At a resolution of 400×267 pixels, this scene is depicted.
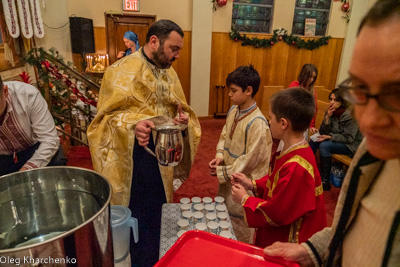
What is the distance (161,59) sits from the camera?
75.1 inches

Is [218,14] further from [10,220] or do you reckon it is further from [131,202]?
[10,220]

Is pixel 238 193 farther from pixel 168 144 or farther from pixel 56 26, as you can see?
pixel 56 26

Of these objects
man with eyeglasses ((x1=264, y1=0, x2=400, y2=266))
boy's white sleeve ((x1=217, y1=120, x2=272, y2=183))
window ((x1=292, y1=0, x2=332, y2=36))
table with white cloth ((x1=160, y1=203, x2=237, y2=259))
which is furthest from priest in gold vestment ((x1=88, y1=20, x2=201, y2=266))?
window ((x1=292, y1=0, x2=332, y2=36))

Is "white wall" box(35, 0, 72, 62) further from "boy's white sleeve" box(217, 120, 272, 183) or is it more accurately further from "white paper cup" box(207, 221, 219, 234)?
"white paper cup" box(207, 221, 219, 234)

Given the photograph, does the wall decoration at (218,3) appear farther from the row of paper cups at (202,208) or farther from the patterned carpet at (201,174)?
the row of paper cups at (202,208)

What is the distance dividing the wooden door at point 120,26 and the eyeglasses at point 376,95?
6.70m

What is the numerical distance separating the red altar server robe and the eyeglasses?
0.76 m

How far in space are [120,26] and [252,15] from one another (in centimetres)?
327

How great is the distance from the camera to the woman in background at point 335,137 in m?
3.59

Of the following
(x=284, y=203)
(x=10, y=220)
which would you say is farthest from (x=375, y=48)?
(x=10, y=220)

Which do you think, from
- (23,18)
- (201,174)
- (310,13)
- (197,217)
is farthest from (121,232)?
(310,13)

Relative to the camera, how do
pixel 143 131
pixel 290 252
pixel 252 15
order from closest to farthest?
pixel 290 252 < pixel 143 131 < pixel 252 15

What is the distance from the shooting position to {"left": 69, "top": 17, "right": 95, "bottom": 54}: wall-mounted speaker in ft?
19.0

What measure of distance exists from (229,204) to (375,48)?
1826 mm
